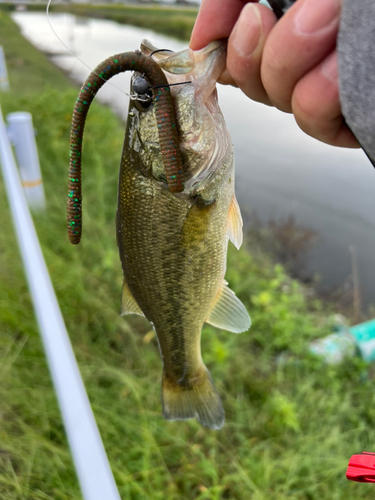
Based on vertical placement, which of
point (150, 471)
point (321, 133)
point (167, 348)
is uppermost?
point (321, 133)

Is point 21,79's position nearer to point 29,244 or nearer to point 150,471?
point 29,244

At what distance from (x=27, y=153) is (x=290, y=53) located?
12.3 feet

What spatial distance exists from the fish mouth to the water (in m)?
4.59

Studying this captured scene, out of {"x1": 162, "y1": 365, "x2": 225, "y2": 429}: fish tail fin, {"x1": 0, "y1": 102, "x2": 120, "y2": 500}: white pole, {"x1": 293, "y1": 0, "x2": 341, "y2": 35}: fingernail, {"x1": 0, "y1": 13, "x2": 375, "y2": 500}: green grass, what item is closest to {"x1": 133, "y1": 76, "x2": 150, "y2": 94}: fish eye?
{"x1": 293, "y1": 0, "x2": 341, "y2": 35}: fingernail

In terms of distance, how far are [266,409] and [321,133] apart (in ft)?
7.96

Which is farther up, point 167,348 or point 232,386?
point 167,348

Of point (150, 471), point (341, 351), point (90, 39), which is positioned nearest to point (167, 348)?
point (150, 471)

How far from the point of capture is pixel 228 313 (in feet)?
4.58

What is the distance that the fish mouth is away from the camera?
101 centimetres

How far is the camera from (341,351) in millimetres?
3477

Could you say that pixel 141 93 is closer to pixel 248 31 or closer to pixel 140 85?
pixel 140 85

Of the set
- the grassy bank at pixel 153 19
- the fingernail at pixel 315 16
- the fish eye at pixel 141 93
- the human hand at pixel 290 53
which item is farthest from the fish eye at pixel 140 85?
the grassy bank at pixel 153 19

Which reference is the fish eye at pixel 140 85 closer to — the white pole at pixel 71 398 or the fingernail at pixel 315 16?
the fingernail at pixel 315 16

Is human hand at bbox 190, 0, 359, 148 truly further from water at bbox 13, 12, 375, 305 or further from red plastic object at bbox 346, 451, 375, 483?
water at bbox 13, 12, 375, 305
